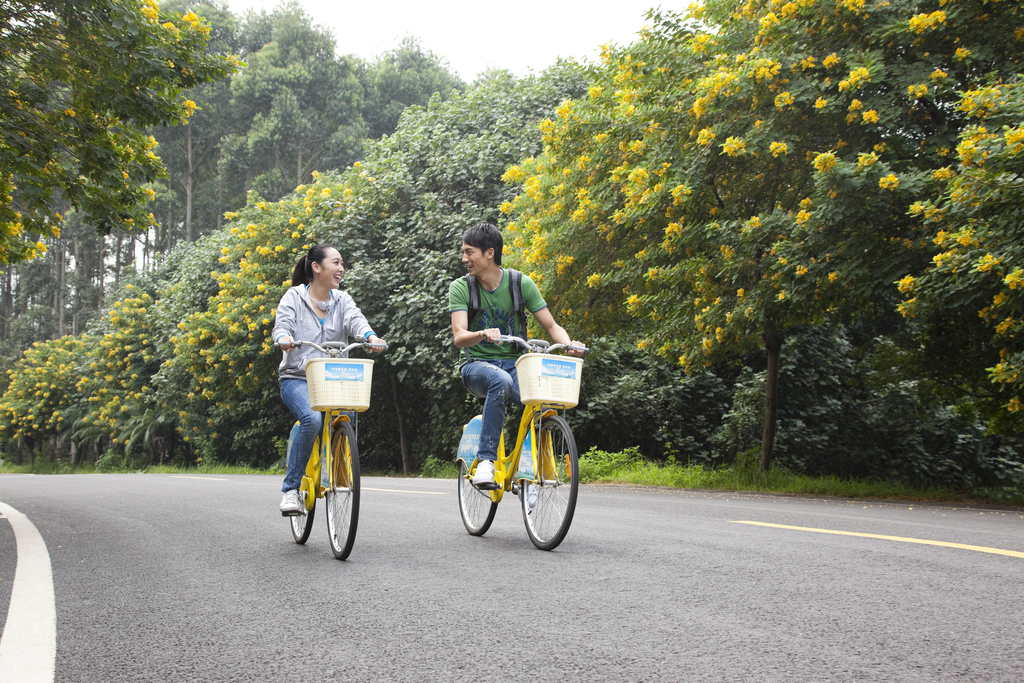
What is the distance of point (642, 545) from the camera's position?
5.68 meters

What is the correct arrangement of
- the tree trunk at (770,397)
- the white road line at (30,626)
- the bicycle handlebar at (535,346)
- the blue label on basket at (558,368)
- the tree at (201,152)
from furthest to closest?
the tree at (201,152), the tree trunk at (770,397), the bicycle handlebar at (535,346), the blue label on basket at (558,368), the white road line at (30,626)

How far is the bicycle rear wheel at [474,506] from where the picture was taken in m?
6.13

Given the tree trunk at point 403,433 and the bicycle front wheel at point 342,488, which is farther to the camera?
the tree trunk at point 403,433

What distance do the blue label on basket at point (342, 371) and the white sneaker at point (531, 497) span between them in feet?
4.28

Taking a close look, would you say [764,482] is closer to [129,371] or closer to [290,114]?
[129,371]

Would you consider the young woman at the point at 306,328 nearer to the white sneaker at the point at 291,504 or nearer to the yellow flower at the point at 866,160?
the white sneaker at the point at 291,504

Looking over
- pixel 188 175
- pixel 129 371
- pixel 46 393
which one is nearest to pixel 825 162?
pixel 129 371

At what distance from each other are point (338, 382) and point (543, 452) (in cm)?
137

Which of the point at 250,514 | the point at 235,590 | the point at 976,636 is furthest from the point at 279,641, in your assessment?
the point at 250,514

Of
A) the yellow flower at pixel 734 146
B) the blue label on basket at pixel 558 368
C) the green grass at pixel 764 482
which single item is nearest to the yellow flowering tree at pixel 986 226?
the yellow flower at pixel 734 146

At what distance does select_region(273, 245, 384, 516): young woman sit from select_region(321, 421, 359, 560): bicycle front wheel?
0.31m

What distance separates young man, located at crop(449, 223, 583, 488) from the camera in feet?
18.6

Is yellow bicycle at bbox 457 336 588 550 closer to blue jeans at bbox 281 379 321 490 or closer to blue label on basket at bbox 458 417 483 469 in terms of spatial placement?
blue label on basket at bbox 458 417 483 469

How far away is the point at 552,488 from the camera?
5.45 meters
